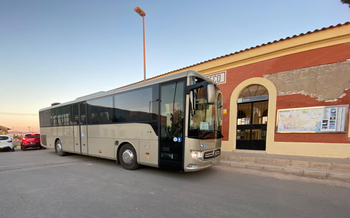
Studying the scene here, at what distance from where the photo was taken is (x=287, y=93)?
21.8 ft

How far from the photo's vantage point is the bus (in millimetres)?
4047

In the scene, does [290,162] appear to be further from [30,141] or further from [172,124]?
[30,141]

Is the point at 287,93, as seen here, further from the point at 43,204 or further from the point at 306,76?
the point at 43,204

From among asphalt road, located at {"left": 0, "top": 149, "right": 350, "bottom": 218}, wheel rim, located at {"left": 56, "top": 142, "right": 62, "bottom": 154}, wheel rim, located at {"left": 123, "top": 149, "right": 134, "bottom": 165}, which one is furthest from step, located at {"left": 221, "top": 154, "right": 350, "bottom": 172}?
wheel rim, located at {"left": 56, "top": 142, "right": 62, "bottom": 154}

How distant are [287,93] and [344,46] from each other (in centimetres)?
253

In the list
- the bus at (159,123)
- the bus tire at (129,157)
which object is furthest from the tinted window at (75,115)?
the bus tire at (129,157)

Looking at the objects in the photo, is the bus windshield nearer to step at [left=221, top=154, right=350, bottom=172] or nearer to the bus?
the bus

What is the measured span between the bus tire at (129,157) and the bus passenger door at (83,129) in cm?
269

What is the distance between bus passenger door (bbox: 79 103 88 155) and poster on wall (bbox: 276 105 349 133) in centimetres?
→ 934

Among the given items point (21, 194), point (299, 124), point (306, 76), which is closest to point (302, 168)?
point (299, 124)


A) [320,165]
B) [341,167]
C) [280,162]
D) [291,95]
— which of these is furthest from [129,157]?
[291,95]

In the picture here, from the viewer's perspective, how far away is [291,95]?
656cm

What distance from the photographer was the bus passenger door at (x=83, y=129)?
272 inches

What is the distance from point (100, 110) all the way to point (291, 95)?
876cm
